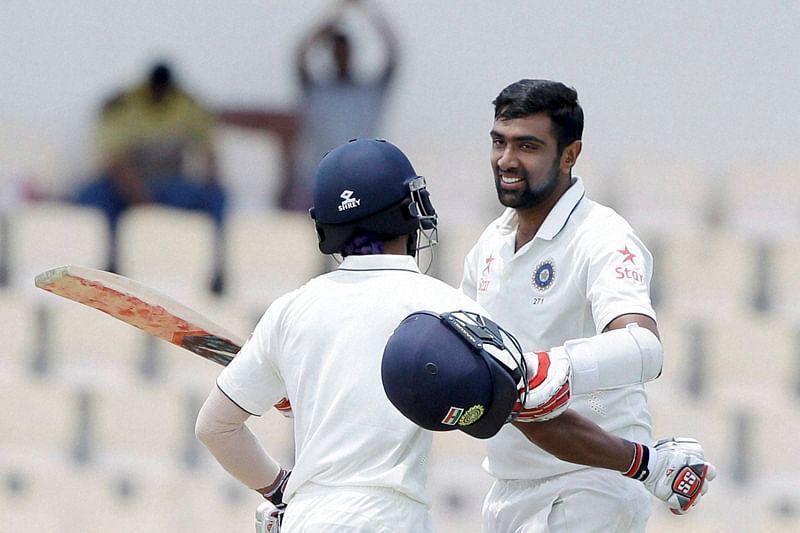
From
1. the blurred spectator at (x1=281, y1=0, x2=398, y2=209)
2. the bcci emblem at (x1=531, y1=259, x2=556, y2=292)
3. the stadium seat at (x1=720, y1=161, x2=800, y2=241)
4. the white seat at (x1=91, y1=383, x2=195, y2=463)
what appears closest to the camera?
the bcci emblem at (x1=531, y1=259, x2=556, y2=292)

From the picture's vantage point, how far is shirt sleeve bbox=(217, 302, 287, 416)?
2271 mm

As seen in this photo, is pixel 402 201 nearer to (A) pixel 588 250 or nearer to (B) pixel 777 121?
(A) pixel 588 250

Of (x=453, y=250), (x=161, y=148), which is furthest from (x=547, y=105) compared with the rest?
(x=161, y=148)

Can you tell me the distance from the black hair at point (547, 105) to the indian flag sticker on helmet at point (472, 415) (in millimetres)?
841

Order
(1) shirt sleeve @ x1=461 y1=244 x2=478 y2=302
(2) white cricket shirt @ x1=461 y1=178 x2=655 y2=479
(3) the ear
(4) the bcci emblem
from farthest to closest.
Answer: (1) shirt sleeve @ x1=461 y1=244 x2=478 y2=302
(3) the ear
(4) the bcci emblem
(2) white cricket shirt @ x1=461 y1=178 x2=655 y2=479

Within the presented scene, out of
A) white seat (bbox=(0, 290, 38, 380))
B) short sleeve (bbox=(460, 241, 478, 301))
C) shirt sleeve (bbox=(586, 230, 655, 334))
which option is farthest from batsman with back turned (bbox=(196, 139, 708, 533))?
white seat (bbox=(0, 290, 38, 380))

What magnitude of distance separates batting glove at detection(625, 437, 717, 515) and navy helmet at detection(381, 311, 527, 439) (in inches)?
18.6

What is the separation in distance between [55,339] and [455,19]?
7.32ft

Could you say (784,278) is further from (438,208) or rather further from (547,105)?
(547,105)

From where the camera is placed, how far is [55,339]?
20.3 ft

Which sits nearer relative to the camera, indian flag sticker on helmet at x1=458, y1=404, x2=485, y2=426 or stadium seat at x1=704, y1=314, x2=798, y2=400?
indian flag sticker on helmet at x1=458, y1=404, x2=485, y2=426

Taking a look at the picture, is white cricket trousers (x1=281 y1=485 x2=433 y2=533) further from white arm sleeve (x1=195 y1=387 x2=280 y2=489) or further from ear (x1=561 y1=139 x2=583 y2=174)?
ear (x1=561 y1=139 x2=583 y2=174)

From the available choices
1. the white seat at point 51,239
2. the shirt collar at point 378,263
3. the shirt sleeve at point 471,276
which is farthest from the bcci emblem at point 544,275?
the white seat at point 51,239

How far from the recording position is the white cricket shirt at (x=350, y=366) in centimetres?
217
